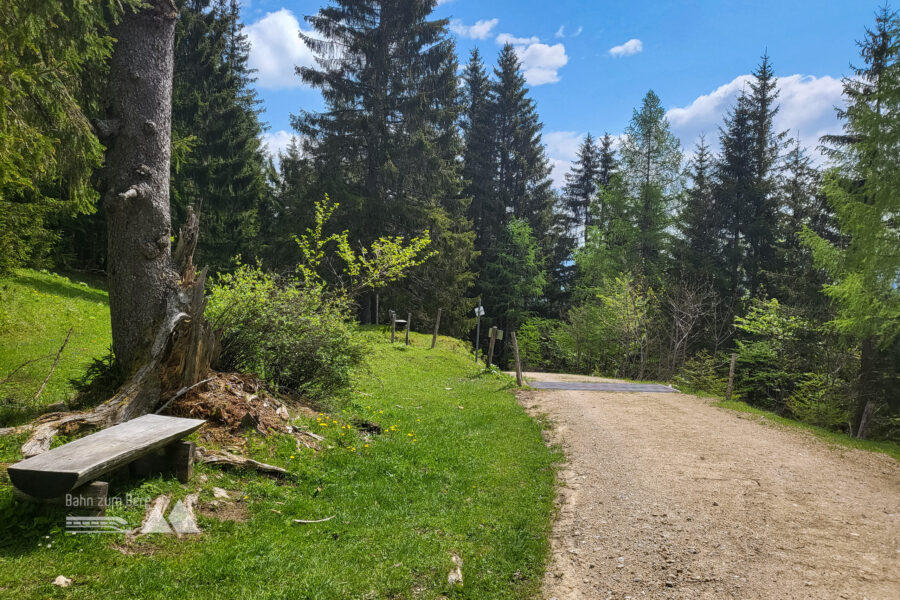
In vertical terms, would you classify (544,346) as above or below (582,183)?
below

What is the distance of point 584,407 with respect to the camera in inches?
410

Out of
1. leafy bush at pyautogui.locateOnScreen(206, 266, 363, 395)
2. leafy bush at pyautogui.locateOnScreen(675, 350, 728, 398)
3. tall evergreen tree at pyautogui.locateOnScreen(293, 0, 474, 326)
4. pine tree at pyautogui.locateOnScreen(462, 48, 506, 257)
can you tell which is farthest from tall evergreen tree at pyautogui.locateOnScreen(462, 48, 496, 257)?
leafy bush at pyautogui.locateOnScreen(206, 266, 363, 395)

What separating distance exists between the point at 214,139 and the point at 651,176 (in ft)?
82.3

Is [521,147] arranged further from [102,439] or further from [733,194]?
[102,439]

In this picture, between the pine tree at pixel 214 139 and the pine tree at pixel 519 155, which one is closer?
the pine tree at pixel 214 139

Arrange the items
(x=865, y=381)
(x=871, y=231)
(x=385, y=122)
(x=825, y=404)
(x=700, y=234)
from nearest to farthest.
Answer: (x=871, y=231) → (x=865, y=381) → (x=825, y=404) → (x=385, y=122) → (x=700, y=234)

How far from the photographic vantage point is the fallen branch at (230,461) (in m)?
4.59

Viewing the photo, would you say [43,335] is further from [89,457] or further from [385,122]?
[385,122]

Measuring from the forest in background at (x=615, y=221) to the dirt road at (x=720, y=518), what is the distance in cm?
734

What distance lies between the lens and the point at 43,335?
10.4 m

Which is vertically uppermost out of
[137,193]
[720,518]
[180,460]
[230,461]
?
[137,193]

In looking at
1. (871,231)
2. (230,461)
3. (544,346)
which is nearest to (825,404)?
(871,231)

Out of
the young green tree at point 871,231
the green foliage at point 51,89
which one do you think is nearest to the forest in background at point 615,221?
the young green tree at point 871,231

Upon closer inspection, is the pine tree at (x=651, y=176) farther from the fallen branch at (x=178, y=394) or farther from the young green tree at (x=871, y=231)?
the fallen branch at (x=178, y=394)
